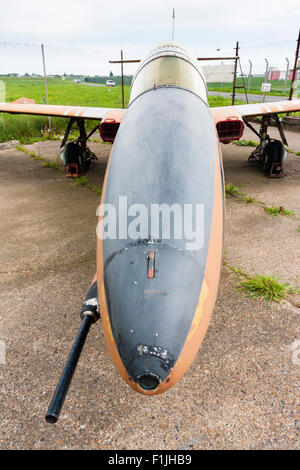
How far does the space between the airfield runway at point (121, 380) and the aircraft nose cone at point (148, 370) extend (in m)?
0.87

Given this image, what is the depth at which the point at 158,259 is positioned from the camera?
1967 mm

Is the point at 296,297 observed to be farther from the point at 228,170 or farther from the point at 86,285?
the point at 228,170

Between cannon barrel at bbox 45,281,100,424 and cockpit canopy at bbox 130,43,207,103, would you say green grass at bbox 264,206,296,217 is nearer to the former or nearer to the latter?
cockpit canopy at bbox 130,43,207,103

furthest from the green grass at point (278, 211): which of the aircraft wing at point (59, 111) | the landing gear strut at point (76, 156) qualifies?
the landing gear strut at point (76, 156)

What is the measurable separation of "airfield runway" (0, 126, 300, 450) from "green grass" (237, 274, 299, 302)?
4.7 inches

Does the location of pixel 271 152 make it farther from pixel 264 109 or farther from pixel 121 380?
pixel 121 380

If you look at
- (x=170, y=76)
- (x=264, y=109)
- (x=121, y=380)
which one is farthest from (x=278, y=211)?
(x=121, y=380)

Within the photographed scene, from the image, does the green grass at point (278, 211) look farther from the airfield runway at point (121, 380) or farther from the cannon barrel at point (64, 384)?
the cannon barrel at point (64, 384)

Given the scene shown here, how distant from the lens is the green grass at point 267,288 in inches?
150

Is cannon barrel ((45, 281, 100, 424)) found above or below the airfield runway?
above

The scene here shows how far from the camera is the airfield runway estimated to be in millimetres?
2338

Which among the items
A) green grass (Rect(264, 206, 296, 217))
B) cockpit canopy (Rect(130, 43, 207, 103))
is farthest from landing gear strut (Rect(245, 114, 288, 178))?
cockpit canopy (Rect(130, 43, 207, 103))
